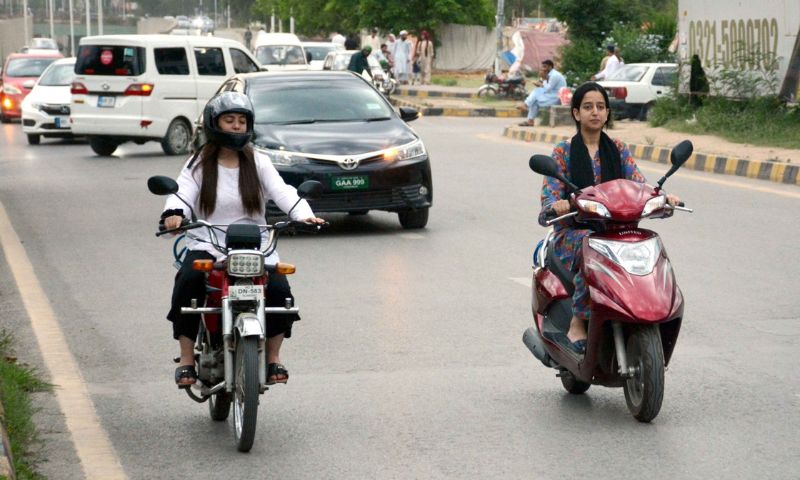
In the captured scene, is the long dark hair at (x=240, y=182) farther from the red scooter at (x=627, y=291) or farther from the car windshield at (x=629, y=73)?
the car windshield at (x=629, y=73)

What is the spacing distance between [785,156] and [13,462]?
15919mm

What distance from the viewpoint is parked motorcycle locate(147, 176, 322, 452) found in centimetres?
561

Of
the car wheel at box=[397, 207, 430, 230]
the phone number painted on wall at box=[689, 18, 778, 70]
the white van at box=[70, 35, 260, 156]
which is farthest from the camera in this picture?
the phone number painted on wall at box=[689, 18, 778, 70]

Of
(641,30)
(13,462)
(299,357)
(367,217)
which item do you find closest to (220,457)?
(13,462)

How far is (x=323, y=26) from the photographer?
66.8 meters

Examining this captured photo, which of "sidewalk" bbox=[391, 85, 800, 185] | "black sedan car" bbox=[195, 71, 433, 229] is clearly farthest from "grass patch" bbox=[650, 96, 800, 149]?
"black sedan car" bbox=[195, 71, 433, 229]

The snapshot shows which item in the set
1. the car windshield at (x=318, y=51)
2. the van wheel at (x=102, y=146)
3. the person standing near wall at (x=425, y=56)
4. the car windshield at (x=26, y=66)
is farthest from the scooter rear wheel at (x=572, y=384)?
the person standing near wall at (x=425, y=56)

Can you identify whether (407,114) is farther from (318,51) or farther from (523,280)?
(318,51)

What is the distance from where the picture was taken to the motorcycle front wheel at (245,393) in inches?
219

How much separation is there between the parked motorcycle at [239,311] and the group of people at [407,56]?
3895cm

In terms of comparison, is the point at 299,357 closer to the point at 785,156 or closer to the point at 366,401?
the point at 366,401

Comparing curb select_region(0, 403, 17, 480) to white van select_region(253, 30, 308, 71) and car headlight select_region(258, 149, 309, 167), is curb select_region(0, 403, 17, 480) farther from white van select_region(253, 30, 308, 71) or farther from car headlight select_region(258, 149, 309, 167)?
white van select_region(253, 30, 308, 71)

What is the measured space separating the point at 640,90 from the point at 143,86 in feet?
41.9

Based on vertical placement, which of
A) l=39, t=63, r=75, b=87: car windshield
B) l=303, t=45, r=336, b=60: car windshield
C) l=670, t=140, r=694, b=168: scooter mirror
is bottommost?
l=303, t=45, r=336, b=60: car windshield
